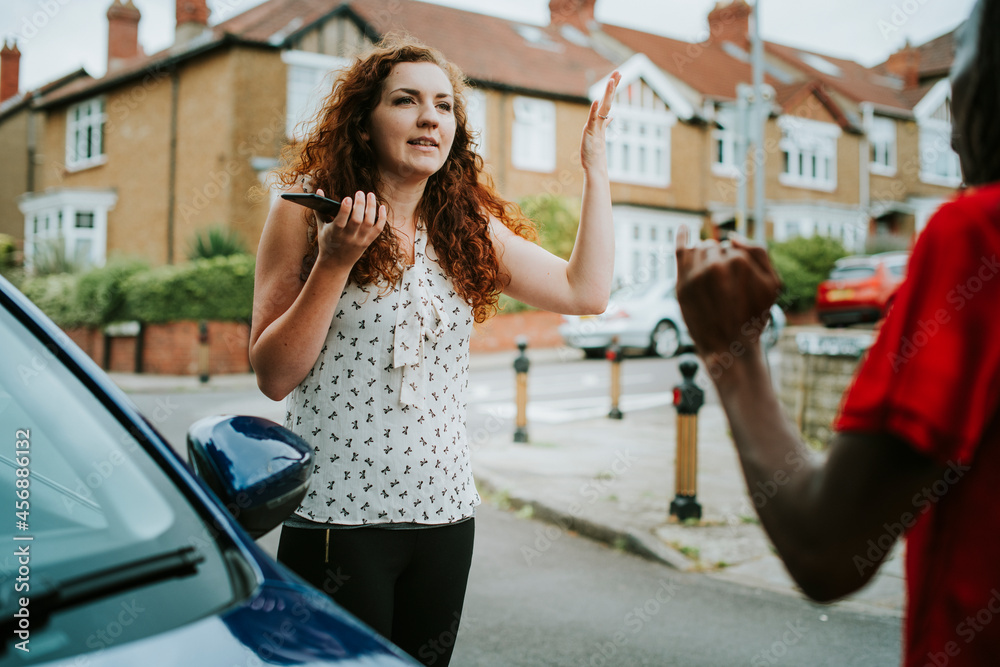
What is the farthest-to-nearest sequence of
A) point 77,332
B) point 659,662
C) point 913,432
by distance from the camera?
point 77,332, point 659,662, point 913,432

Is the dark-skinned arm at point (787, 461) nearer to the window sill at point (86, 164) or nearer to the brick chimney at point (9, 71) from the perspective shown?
the window sill at point (86, 164)

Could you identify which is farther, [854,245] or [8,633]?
[854,245]

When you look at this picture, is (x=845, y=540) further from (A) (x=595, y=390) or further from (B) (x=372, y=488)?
(A) (x=595, y=390)

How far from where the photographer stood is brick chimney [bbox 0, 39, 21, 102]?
1324 inches

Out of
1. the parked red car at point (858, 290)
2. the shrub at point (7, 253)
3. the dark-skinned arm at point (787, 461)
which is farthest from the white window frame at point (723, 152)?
the dark-skinned arm at point (787, 461)

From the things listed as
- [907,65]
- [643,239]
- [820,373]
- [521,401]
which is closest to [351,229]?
[820,373]

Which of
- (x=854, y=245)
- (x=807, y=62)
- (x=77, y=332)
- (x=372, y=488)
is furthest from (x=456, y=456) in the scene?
(x=807, y=62)

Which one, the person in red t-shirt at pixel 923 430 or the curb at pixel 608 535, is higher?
the person in red t-shirt at pixel 923 430

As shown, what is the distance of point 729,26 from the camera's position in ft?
111

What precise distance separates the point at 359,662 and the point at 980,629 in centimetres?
83

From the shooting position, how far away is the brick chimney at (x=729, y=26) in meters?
33.4

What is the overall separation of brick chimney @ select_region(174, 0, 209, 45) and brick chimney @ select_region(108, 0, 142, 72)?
12.3ft

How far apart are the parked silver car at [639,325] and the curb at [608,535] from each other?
998 cm

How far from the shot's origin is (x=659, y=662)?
143 inches
